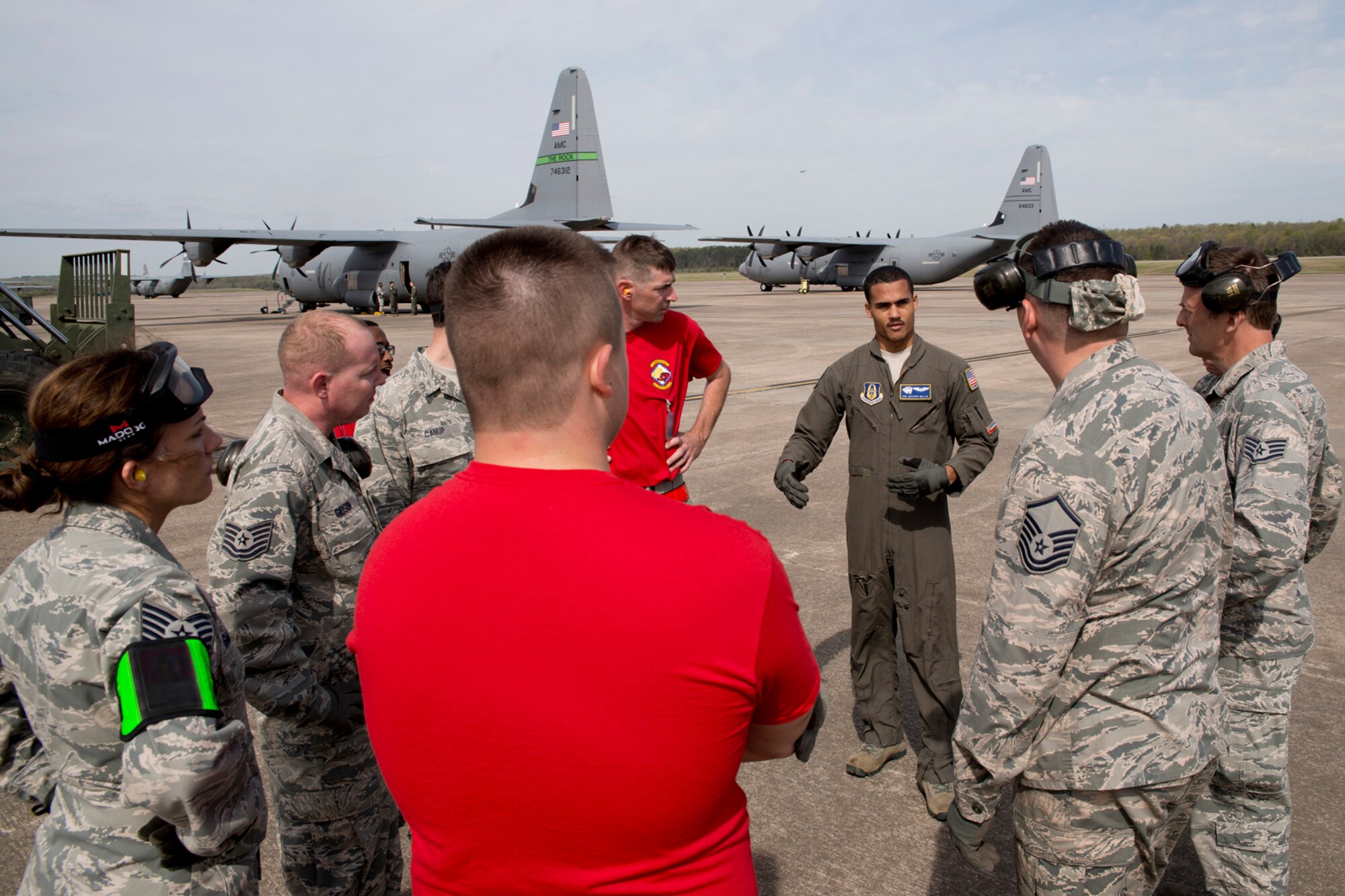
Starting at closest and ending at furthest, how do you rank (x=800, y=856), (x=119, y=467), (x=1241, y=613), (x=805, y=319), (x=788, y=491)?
(x=119, y=467)
(x=1241, y=613)
(x=800, y=856)
(x=788, y=491)
(x=805, y=319)

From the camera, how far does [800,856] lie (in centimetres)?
325

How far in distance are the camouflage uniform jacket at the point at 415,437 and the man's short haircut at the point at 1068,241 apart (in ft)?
7.79

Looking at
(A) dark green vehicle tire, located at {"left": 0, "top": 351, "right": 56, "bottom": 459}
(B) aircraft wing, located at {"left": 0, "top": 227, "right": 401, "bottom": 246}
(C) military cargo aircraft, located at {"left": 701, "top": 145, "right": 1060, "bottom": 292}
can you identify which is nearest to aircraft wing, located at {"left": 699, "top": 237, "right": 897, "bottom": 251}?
(C) military cargo aircraft, located at {"left": 701, "top": 145, "right": 1060, "bottom": 292}

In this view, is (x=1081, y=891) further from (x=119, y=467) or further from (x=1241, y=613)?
(x=119, y=467)

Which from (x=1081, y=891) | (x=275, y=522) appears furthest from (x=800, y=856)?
(x=275, y=522)

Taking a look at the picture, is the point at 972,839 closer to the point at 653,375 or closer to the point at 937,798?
the point at 937,798

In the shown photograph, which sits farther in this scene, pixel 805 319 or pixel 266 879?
pixel 805 319

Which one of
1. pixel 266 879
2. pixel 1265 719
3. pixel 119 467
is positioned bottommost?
pixel 266 879

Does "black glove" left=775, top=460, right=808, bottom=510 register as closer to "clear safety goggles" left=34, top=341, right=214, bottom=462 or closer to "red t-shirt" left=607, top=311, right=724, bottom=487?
"red t-shirt" left=607, top=311, right=724, bottom=487

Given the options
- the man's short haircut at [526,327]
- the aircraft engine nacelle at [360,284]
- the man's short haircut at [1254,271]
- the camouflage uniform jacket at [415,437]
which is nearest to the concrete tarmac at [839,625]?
the man's short haircut at [526,327]

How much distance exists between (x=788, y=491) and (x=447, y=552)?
2892 millimetres

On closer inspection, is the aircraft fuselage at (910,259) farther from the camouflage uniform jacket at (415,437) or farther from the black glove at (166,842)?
the black glove at (166,842)

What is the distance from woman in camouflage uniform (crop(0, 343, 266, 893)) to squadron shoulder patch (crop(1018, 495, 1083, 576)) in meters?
1.84

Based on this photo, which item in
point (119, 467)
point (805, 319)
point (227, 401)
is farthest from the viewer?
point (805, 319)
